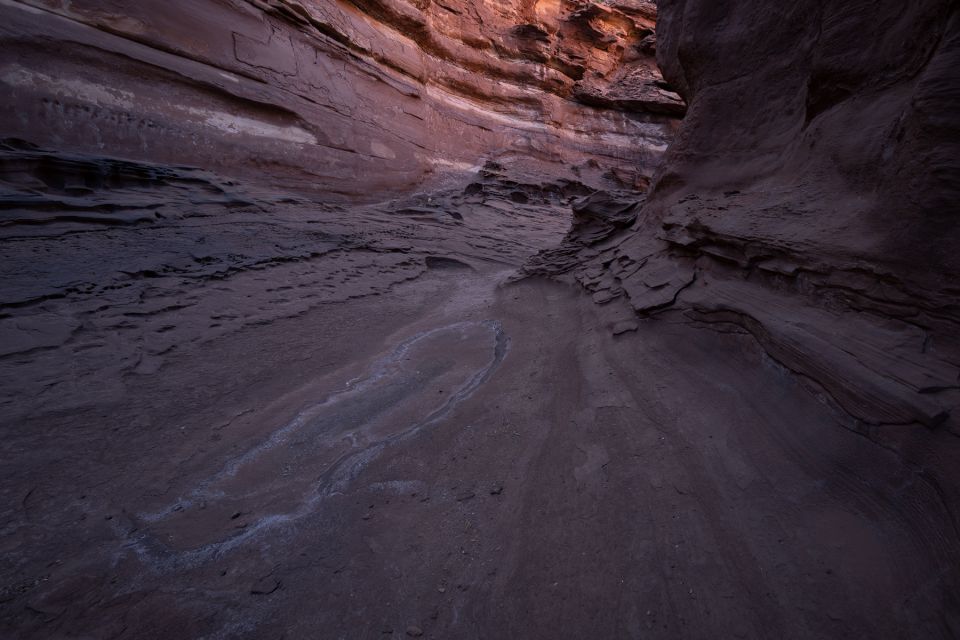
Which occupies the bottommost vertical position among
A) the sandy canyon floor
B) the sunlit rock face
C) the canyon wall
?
the sandy canyon floor

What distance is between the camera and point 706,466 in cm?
193

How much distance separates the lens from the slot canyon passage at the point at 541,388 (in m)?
1.54

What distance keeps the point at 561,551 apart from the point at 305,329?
3.30m

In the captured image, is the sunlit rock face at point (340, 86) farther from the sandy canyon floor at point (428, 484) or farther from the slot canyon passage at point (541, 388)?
the sandy canyon floor at point (428, 484)

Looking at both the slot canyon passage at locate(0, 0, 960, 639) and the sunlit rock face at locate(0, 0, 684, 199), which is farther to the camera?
the sunlit rock face at locate(0, 0, 684, 199)

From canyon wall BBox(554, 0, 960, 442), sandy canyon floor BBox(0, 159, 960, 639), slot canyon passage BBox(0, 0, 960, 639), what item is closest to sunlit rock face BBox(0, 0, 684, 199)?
slot canyon passage BBox(0, 0, 960, 639)

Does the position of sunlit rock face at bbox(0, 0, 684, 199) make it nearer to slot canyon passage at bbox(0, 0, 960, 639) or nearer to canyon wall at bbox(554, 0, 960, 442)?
slot canyon passage at bbox(0, 0, 960, 639)

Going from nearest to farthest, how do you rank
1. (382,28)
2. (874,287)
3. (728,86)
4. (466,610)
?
1. (466,610)
2. (874,287)
3. (728,86)
4. (382,28)

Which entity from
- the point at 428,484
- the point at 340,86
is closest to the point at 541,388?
the point at 428,484

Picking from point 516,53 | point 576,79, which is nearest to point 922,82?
point 516,53

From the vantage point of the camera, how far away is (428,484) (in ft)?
7.42

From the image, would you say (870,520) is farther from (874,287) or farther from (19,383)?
(19,383)

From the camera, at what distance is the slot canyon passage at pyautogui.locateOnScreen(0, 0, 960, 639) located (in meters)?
1.54

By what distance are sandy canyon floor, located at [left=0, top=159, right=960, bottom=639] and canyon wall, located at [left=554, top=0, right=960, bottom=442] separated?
21 centimetres
